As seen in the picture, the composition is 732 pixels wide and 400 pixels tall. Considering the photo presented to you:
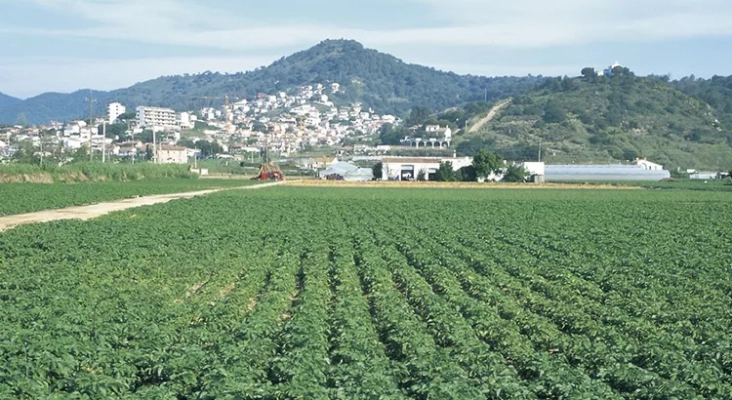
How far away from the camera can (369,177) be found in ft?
436

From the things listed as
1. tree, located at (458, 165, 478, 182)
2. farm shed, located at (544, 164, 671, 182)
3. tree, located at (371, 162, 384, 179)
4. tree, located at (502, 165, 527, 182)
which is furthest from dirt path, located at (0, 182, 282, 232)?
farm shed, located at (544, 164, 671, 182)

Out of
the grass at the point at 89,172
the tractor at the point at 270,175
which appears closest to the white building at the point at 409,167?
the tractor at the point at 270,175

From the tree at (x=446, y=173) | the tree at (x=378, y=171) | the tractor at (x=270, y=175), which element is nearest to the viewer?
→ the tree at (x=446, y=173)

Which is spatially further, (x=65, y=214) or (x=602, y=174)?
(x=602, y=174)

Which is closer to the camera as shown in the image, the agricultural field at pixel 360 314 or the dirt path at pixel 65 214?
the agricultural field at pixel 360 314

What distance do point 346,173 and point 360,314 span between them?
11432 cm

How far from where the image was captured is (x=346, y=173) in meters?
→ 131

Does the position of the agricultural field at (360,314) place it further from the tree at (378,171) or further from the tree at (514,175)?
the tree at (378,171)

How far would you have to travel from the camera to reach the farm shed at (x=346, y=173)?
130 m

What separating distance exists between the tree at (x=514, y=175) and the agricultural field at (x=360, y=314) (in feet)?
277

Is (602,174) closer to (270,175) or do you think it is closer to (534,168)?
(534,168)

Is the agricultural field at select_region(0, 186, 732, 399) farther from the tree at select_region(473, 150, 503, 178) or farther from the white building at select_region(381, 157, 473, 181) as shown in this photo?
the white building at select_region(381, 157, 473, 181)

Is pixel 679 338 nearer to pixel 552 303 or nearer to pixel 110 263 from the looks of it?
pixel 552 303

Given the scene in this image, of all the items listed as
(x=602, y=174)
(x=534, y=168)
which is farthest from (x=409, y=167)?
(x=602, y=174)
